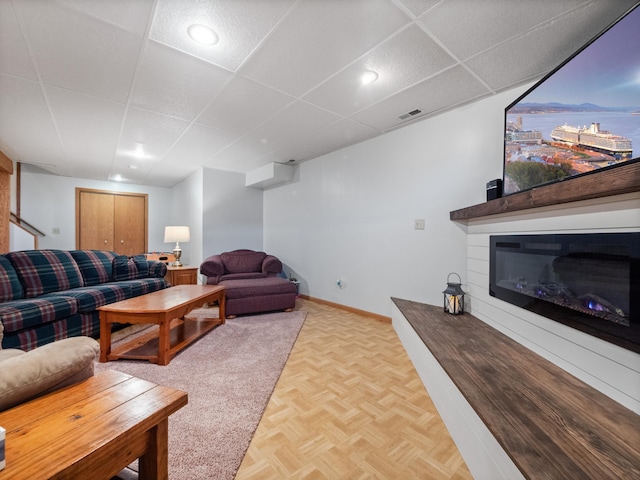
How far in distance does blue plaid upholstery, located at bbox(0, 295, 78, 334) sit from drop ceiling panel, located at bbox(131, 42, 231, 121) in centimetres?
201

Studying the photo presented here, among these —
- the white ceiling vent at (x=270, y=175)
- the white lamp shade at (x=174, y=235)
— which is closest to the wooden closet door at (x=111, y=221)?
the white lamp shade at (x=174, y=235)

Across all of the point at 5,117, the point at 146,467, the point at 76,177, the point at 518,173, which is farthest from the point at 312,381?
the point at 76,177

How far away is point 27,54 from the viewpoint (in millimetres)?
1927

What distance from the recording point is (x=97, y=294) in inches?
113

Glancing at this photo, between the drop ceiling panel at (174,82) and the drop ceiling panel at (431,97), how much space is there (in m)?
1.48

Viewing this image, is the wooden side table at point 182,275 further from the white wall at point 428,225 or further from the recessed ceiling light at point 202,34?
the recessed ceiling light at point 202,34

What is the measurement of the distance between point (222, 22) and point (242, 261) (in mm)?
3416

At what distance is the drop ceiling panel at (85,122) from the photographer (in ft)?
8.42

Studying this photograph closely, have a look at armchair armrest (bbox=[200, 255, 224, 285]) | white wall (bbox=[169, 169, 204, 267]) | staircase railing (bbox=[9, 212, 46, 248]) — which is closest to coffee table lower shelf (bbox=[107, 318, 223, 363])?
armchair armrest (bbox=[200, 255, 224, 285])

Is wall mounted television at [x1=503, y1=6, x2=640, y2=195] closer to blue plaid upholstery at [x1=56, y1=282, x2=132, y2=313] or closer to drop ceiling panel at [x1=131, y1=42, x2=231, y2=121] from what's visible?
drop ceiling panel at [x1=131, y1=42, x2=231, y2=121]

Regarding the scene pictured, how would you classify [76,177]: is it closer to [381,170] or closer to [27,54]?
[27,54]

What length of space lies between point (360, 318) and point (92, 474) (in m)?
3.18

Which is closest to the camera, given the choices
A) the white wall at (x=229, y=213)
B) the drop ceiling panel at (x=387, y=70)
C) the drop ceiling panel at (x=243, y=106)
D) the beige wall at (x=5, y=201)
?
the drop ceiling panel at (x=387, y=70)

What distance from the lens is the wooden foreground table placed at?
616 millimetres
